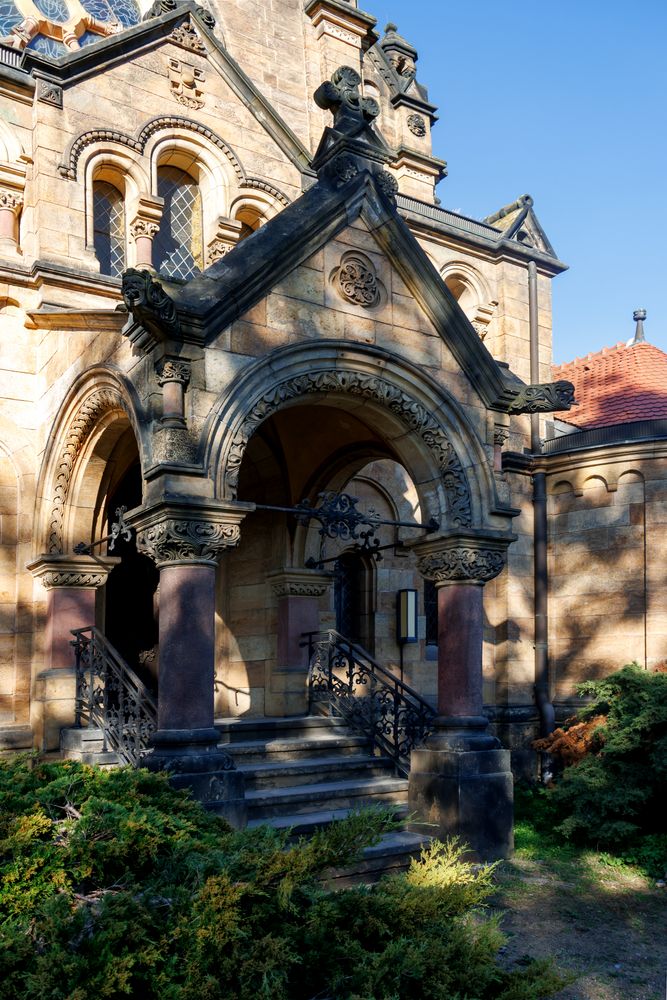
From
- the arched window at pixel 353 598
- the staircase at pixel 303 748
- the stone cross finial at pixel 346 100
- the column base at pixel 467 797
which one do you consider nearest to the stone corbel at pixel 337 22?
the stone cross finial at pixel 346 100

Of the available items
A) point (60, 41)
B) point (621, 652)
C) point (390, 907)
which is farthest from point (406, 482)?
point (390, 907)

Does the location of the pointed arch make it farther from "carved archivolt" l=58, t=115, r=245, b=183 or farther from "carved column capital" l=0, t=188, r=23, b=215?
"carved archivolt" l=58, t=115, r=245, b=183

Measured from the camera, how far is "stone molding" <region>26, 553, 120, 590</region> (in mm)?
9930

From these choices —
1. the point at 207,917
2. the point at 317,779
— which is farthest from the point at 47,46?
the point at 207,917

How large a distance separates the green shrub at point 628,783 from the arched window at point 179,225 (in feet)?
25.5

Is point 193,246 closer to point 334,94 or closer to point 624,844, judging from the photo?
point 334,94

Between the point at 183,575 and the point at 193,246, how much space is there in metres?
6.63

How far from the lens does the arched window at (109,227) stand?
11742 millimetres

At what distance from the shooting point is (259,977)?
12.4ft

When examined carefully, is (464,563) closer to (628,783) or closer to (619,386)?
(628,783)

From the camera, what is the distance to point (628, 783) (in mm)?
9586

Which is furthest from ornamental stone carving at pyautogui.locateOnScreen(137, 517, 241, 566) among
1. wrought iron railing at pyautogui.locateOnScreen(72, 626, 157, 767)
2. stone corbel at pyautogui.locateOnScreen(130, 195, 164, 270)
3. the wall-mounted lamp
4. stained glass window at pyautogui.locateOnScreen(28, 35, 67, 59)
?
stained glass window at pyautogui.locateOnScreen(28, 35, 67, 59)

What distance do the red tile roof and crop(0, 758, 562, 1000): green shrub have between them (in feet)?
33.9

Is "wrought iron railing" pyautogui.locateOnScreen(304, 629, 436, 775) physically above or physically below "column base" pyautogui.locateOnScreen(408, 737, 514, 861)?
above
